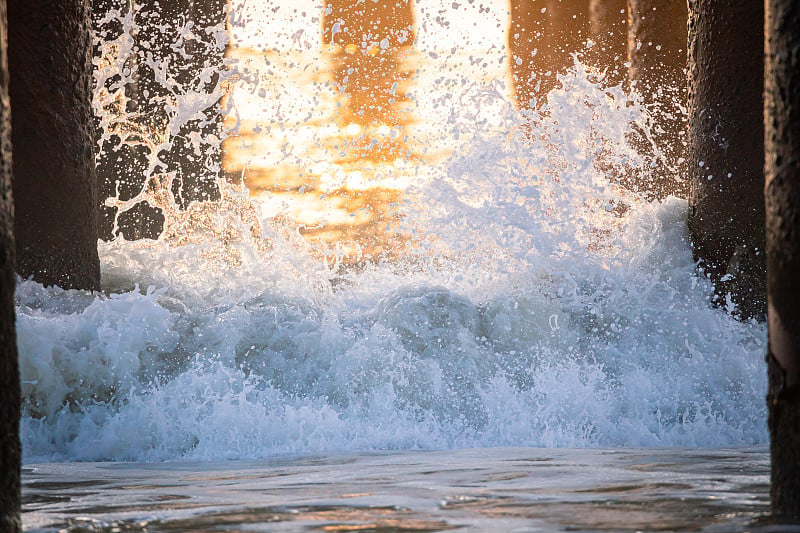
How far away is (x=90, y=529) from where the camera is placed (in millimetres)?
1901

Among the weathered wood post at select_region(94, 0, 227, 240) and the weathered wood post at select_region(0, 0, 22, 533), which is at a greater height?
the weathered wood post at select_region(94, 0, 227, 240)

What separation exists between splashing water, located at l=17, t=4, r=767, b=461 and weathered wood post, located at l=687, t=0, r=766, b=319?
0.18 metres

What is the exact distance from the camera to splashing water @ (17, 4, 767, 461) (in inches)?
173

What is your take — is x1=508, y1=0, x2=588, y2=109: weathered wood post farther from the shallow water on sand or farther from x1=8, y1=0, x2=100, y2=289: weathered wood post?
the shallow water on sand

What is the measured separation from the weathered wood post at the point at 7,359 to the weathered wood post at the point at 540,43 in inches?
489

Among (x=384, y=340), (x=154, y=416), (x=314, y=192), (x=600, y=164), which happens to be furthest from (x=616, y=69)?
(x=154, y=416)

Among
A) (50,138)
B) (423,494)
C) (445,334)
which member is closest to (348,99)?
(50,138)

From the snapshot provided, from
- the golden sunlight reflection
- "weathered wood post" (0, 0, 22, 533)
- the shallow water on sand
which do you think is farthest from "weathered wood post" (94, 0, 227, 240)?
"weathered wood post" (0, 0, 22, 533)

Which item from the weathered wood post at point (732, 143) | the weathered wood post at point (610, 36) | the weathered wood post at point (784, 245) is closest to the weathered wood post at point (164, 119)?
the weathered wood post at point (732, 143)

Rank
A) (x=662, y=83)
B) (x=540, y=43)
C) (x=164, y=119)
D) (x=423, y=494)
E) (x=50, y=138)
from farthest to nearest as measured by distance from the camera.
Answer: (x=540, y=43) → (x=662, y=83) → (x=164, y=119) → (x=50, y=138) → (x=423, y=494)

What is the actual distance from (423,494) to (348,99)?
13.0 m

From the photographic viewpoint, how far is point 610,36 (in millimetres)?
12305

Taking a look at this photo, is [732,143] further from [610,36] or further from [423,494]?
[610,36]

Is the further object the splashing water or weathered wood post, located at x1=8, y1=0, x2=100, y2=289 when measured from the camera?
weathered wood post, located at x1=8, y1=0, x2=100, y2=289
